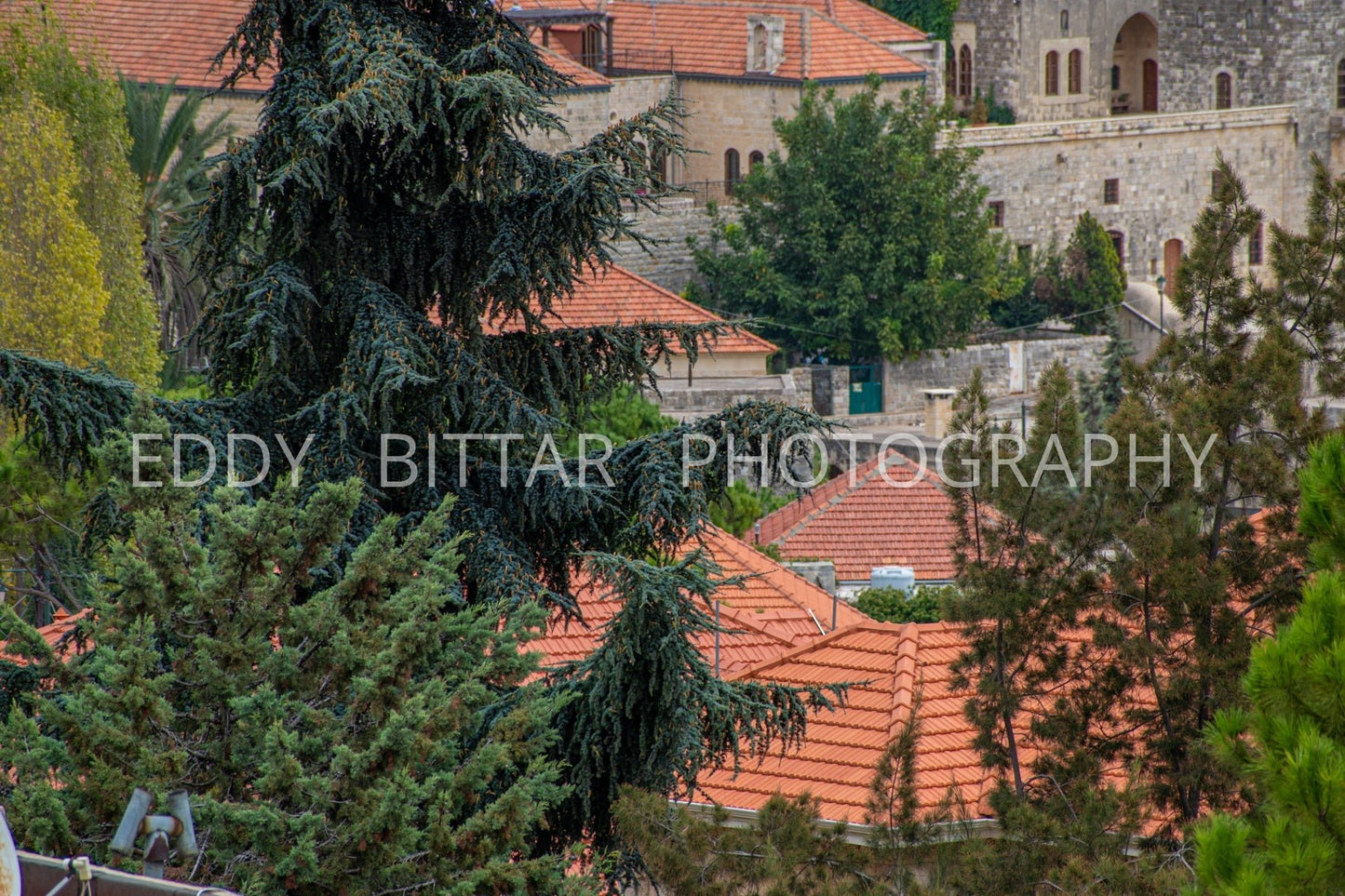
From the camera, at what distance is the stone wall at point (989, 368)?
43125 mm

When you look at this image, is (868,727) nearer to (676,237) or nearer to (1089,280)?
(676,237)

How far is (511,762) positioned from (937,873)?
2098 millimetres

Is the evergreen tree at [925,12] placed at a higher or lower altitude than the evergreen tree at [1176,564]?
higher

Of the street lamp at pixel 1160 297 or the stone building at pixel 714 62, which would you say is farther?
the stone building at pixel 714 62

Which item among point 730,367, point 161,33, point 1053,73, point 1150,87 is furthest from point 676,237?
point 1150,87

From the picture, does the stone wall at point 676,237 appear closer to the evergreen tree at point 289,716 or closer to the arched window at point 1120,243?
the arched window at point 1120,243

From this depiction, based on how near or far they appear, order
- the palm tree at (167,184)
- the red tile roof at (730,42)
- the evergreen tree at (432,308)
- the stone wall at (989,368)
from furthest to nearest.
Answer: the red tile roof at (730,42) < the stone wall at (989,368) < the palm tree at (167,184) < the evergreen tree at (432,308)

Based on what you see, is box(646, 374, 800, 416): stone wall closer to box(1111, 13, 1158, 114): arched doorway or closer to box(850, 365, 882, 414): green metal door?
box(850, 365, 882, 414): green metal door

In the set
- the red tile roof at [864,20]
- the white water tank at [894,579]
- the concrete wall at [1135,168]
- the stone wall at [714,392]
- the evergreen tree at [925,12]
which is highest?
the evergreen tree at [925,12]

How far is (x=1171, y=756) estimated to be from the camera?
9594 millimetres

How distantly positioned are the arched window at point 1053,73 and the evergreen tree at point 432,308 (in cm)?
4889

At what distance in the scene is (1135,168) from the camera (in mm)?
53125

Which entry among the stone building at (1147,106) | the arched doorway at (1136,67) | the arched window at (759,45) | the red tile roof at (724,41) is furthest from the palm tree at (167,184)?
the arched doorway at (1136,67)

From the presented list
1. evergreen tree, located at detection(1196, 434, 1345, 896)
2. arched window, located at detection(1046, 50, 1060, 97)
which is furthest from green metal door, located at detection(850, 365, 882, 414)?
evergreen tree, located at detection(1196, 434, 1345, 896)
